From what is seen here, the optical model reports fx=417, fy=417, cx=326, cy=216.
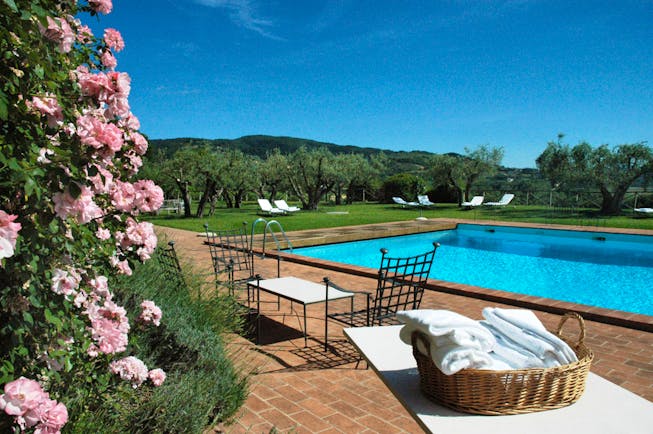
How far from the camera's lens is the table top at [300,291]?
4172 millimetres

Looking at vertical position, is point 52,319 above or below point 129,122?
below

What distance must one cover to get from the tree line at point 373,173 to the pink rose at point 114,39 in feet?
57.1

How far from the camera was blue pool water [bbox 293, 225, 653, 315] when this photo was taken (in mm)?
8852

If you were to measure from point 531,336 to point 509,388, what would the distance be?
0.33 metres

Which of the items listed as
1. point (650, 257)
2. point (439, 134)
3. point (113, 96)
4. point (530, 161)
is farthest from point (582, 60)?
point (113, 96)

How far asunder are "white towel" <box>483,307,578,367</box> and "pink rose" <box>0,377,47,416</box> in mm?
1606

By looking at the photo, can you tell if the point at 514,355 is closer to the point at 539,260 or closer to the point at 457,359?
the point at 457,359

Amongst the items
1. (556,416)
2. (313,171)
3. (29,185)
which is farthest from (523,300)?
→ (313,171)

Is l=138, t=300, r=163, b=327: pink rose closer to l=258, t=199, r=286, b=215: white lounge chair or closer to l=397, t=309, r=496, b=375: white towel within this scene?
l=397, t=309, r=496, b=375: white towel

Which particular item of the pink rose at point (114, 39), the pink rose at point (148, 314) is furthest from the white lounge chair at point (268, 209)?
the pink rose at point (114, 39)

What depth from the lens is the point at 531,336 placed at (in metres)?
1.59

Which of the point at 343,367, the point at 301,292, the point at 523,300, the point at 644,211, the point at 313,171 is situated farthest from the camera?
the point at 313,171

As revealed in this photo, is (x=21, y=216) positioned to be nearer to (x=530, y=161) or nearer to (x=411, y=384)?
(x=411, y=384)

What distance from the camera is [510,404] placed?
136cm
